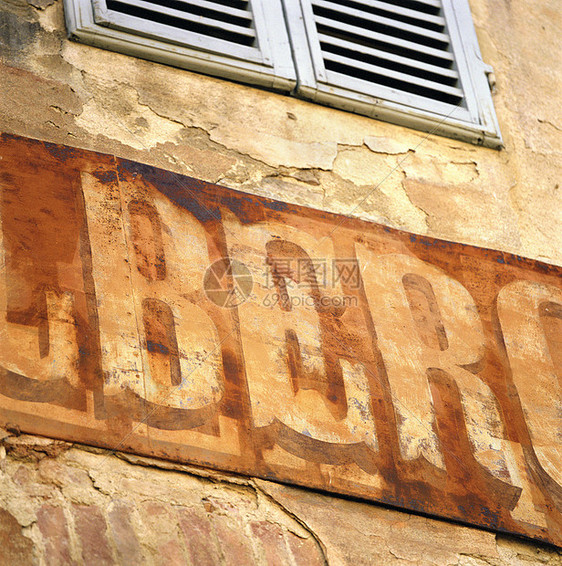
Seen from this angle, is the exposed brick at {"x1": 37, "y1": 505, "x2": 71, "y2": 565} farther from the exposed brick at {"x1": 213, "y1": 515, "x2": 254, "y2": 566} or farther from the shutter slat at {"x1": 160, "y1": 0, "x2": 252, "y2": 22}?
the shutter slat at {"x1": 160, "y1": 0, "x2": 252, "y2": 22}

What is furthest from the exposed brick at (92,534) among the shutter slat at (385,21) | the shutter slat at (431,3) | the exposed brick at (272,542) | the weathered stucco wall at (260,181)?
the shutter slat at (431,3)

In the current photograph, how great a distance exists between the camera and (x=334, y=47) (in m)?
4.02

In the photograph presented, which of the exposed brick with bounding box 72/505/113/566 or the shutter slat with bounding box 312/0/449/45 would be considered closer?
the exposed brick with bounding box 72/505/113/566

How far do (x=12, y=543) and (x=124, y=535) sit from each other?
313 millimetres

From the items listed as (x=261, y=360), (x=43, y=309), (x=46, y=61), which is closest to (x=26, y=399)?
(x=43, y=309)

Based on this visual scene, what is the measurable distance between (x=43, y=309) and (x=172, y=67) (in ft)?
4.51

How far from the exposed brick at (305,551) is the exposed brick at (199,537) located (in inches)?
9.8

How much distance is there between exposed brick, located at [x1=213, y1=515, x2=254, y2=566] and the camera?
259cm

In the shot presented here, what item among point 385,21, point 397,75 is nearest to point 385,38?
point 385,21

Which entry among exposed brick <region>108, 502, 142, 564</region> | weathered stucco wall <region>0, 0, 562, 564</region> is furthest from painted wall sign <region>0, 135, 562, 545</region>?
exposed brick <region>108, 502, 142, 564</region>

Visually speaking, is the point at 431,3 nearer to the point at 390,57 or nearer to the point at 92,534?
the point at 390,57

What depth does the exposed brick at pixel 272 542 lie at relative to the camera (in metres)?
2.64

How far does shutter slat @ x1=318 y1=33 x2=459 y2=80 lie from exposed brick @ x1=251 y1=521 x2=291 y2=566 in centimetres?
223

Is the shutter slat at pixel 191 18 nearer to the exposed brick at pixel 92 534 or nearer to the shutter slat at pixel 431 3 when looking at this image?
the shutter slat at pixel 431 3
